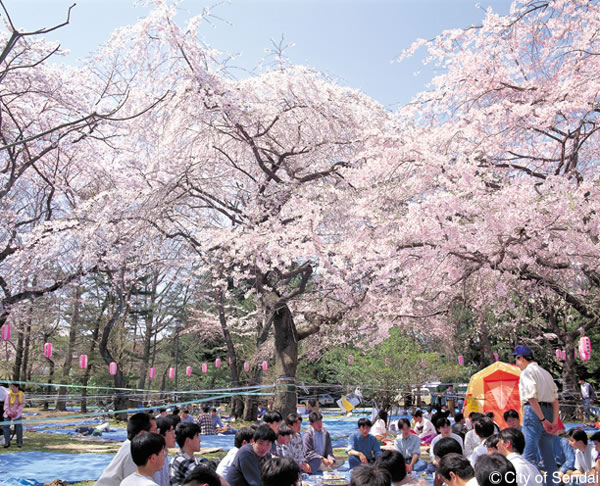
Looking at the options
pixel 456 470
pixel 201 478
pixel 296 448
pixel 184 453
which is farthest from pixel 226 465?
pixel 456 470

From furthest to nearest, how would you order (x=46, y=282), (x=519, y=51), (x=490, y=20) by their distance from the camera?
(x=46, y=282), (x=519, y=51), (x=490, y=20)

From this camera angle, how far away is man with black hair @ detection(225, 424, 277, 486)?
15.4 feet

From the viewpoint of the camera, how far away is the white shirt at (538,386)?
15.9ft

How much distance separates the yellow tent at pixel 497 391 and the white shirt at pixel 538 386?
803 centimetres

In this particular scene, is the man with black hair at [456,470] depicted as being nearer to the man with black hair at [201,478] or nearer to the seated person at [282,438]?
the man with black hair at [201,478]

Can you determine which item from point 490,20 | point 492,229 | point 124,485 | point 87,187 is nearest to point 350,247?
point 492,229

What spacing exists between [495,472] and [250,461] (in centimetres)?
240

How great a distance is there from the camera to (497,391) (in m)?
12.8

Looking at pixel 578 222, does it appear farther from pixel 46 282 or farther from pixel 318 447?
pixel 46 282

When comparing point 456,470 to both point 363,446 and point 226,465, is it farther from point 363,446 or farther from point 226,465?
point 363,446

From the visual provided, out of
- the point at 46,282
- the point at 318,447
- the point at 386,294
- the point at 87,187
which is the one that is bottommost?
the point at 318,447

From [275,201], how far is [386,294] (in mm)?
3255

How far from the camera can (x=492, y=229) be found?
23.4 ft

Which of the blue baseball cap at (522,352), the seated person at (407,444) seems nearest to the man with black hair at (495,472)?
the blue baseball cap at (522,352)
